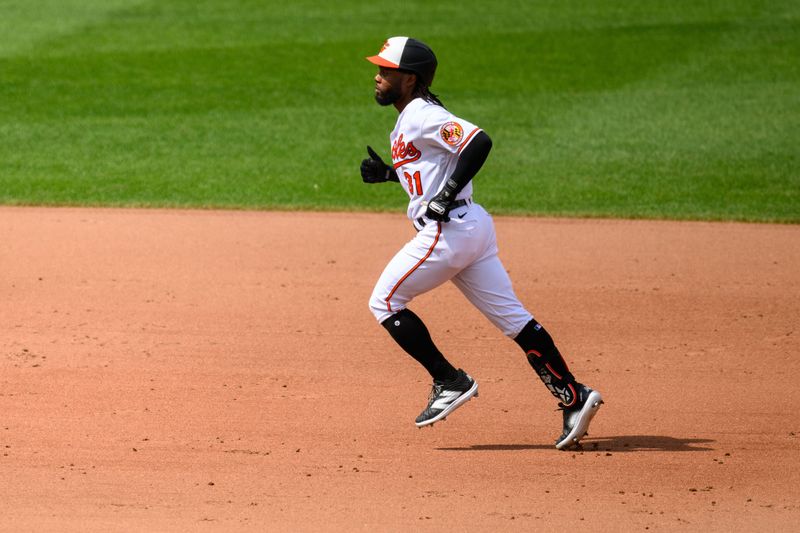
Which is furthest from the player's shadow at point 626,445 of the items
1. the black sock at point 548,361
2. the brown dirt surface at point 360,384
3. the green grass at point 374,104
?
the green grass at point 374,104

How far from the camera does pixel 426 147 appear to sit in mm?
5945

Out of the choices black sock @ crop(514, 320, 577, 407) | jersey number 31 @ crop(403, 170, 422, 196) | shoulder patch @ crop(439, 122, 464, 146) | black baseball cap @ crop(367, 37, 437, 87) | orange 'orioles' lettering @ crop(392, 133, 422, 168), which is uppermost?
black baseball cap @ crop(367, 37, 437, 87)

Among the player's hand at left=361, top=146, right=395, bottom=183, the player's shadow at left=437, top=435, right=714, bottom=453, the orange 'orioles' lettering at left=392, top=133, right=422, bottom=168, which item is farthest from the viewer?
the player's hand at left=361, top=146, right=395, bottom=183

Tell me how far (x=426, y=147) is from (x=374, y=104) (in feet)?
33.7

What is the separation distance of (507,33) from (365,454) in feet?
50.4

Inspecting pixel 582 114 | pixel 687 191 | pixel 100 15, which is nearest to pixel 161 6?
pixel 100 15

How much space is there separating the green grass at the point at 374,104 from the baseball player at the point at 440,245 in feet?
19.0

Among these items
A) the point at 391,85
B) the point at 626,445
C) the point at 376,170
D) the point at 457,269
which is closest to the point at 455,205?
the point at 457,269

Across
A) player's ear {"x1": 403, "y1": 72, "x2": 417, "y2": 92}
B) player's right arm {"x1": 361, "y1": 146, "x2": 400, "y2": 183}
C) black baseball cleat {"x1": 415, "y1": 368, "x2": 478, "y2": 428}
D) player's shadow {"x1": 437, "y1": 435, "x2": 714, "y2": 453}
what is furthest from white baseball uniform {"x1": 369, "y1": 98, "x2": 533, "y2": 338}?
player's shadow {"x1": 437, "y1": 435, "x2": 714, "y2": 453}

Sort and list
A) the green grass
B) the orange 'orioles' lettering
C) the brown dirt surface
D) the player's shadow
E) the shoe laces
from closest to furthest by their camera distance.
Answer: the brown dirt surface → the orange 'orioles' lettering → the player's shadow → the shoe laces → the green grass

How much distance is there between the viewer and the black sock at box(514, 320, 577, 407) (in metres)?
6.09

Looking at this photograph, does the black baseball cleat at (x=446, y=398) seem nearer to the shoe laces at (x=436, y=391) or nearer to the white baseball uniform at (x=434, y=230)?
the shoe laces at (x=436, y=391)

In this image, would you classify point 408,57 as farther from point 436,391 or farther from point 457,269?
point 436,391

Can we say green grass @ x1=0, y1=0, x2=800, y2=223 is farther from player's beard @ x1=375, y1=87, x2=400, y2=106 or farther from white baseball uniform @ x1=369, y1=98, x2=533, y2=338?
player's beard @ x1=375, y1=87, x2=400, y2=106
